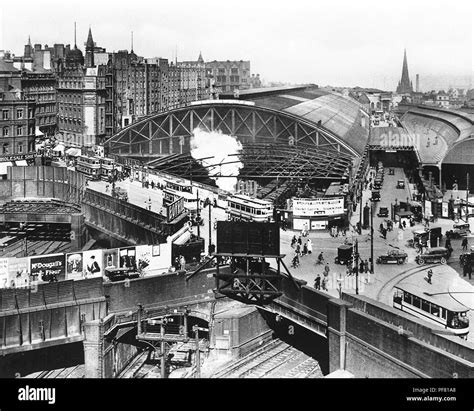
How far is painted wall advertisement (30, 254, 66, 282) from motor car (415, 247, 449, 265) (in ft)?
82.1

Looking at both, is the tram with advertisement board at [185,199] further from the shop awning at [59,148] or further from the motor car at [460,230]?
the shop awning at [59,148]

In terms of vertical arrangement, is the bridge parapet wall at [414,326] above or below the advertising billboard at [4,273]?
below

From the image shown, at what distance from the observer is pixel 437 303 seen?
3647 cm

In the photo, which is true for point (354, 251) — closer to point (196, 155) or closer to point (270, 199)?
point (270, 199)

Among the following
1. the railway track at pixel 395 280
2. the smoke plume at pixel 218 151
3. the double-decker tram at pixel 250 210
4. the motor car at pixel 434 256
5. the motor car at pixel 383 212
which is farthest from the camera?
the smoke plume at pixel 218 151

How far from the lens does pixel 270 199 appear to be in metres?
66.2

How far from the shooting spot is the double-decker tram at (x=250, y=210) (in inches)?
2296

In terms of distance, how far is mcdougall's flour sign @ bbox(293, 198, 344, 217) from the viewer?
190ft

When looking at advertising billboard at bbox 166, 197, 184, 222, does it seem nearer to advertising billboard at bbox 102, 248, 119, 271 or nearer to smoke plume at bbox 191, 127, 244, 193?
advertising billboard at bbox 102, 248, 119, 271

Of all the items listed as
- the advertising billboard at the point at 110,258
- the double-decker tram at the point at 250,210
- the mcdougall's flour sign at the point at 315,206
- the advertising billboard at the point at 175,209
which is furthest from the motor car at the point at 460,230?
the advertising billboard at the point at 110,258

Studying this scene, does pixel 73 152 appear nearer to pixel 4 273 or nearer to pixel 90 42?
pixel 90 42

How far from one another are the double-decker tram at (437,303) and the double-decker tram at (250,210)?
58.5ft

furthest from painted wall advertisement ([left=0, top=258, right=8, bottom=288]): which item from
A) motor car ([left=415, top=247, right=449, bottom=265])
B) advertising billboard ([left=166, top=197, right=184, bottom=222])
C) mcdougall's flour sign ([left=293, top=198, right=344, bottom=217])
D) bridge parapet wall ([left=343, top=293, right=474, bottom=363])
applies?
motor car ([left=415, top=247, right=449, bottom=265])

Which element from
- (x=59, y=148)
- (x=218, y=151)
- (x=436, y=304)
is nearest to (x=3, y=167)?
(x=59, y=148)
